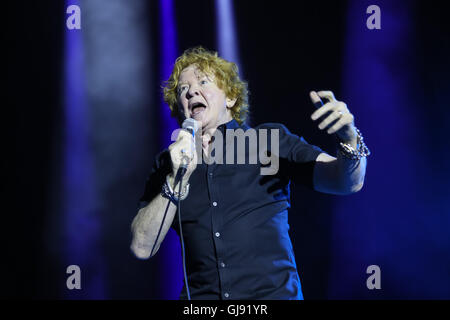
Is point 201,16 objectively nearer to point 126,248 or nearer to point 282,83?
point 282,83

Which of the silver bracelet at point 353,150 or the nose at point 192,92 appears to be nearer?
the silver bracelet at point 353,150

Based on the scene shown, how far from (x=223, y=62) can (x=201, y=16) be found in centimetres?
135

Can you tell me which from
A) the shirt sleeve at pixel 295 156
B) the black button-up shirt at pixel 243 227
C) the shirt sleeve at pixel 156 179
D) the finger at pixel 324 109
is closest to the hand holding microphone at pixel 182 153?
the black button-up shirt at pixel 243 227

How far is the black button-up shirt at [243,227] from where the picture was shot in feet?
5.00

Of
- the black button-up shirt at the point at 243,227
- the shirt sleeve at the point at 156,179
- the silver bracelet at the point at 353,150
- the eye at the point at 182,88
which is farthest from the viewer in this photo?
the eye at the point at 182,88

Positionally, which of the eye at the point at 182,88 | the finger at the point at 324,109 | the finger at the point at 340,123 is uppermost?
the eye at the point at 182,88

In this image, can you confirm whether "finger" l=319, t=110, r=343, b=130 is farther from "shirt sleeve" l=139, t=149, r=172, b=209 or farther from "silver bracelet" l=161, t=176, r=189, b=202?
"shirt sleeve" l=139, t=149, r=172, b=209

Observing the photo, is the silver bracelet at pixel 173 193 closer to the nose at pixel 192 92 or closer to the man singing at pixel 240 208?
the man singing at pixel 240 208

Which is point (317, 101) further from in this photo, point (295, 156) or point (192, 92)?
point (192, 92)

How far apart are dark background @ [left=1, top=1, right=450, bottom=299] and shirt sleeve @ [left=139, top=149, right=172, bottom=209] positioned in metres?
1.37
